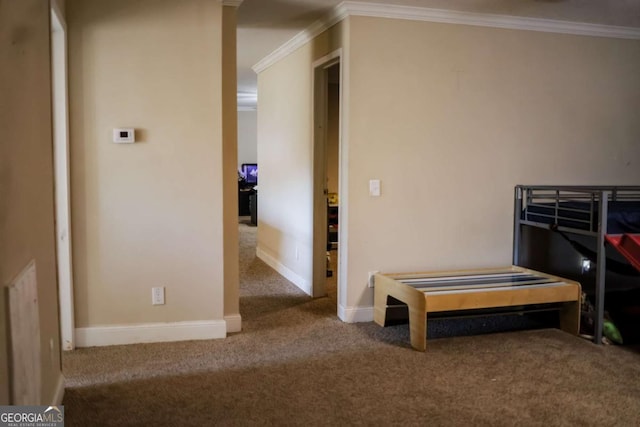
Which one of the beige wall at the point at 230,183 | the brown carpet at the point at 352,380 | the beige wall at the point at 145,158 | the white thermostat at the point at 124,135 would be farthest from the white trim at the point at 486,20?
the brown carpet at the point at 352,380

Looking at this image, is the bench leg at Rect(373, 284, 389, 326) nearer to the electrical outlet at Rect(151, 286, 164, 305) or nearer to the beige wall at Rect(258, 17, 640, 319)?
the beige wall at Rect(258, 17, 640, 319)

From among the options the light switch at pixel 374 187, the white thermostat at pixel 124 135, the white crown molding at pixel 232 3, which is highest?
the white crown molding at pixel 232 3

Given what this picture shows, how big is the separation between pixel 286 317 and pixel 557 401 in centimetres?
207

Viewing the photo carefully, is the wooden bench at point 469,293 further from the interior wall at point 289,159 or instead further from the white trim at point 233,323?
the interior wall at point 289,159

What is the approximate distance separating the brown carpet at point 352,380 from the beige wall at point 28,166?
462mm

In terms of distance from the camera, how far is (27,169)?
6.89ft

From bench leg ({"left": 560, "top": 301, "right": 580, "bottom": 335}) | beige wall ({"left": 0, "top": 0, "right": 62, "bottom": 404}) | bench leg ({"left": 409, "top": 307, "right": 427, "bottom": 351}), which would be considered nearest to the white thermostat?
beige wall ({"left": 0, "top": 0, "right": 62, "bottom": 404})

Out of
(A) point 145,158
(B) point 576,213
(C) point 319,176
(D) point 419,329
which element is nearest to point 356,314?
(D) point 419,329

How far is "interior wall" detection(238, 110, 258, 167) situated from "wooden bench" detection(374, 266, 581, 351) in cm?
898

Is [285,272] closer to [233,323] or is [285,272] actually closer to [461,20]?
[233,323]

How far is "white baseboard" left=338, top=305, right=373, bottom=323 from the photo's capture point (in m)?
4.15

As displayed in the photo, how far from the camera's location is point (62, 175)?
344 cm

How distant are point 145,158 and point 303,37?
2016 mm

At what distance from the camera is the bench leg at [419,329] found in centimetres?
347
